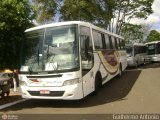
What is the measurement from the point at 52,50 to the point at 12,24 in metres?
7.32

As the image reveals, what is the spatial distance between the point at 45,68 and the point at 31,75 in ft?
1.99

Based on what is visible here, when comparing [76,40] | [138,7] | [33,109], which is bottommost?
[33,109]

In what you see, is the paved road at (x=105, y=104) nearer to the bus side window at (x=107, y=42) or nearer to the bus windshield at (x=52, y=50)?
the bus windshield at (x=52, y=50)

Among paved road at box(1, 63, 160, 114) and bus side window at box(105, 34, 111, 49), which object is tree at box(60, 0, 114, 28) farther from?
paved road at box(1, 63, 160, 114)

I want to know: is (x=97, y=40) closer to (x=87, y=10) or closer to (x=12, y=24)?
(x=12, y=24)

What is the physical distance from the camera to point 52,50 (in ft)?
39.3

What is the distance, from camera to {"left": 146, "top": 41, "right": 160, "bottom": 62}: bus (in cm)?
4131

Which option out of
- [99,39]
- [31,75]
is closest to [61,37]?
[31,75]

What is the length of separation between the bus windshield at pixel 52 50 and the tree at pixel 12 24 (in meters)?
5.96

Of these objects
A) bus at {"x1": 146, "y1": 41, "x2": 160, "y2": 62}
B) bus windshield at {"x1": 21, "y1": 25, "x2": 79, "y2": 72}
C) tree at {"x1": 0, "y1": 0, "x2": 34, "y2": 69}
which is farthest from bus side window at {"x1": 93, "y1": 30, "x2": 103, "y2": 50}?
bus at {"x1": 146, "y1": 41, "x2": 160, "y2": 62}

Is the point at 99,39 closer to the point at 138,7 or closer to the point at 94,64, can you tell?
the point at 94,64

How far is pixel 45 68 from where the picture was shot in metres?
11.8

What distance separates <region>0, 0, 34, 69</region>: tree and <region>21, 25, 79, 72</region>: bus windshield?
5.96 m

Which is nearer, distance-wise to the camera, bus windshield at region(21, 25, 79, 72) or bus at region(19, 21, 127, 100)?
bus at region(19, 21, 127, 100)
